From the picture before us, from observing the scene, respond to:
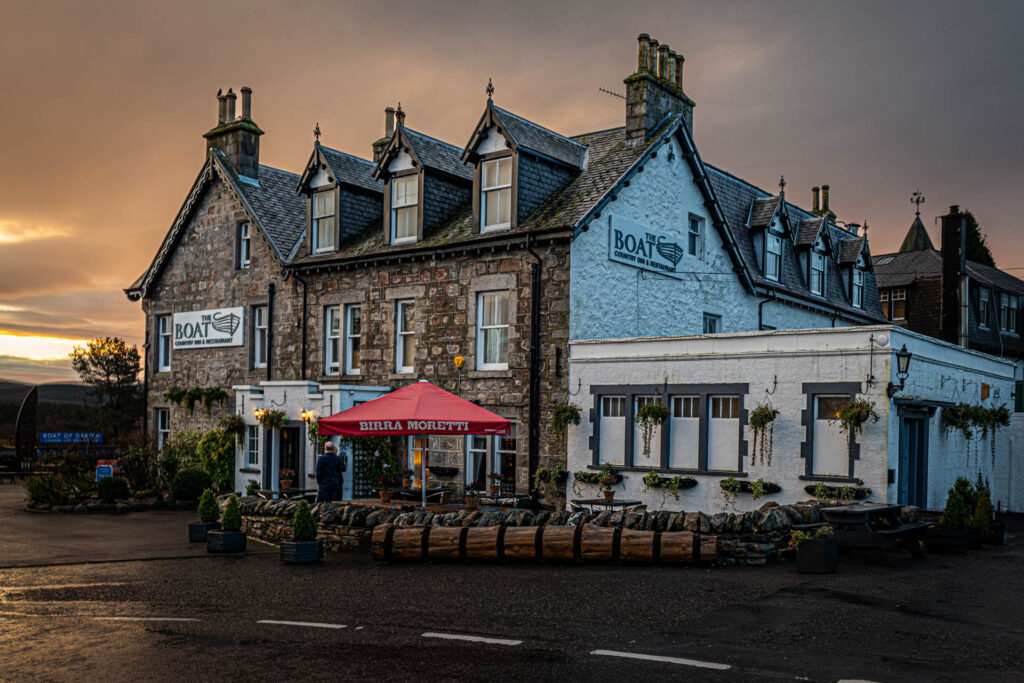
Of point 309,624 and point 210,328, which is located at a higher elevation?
point 210,328

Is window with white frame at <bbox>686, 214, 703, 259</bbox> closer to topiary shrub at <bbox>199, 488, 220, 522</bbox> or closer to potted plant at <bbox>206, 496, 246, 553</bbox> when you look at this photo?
topiary shrub at <bbox>199, 488, 220, 522</bbox>

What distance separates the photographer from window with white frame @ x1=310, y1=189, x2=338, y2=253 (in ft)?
88.4

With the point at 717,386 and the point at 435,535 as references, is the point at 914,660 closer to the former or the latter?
the point at 435,535

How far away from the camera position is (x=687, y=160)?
2528cm

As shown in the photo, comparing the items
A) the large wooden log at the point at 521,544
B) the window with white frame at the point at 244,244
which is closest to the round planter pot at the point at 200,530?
the large wooden log at the point at 521,544

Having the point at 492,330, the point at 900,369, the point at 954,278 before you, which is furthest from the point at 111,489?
the point at 954,278

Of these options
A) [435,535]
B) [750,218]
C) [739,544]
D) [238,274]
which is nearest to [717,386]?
[739,544]

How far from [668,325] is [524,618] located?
14876 millimetres

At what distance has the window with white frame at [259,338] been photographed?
28719 mm

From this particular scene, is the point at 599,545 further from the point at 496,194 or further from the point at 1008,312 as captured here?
the point at 1008,312

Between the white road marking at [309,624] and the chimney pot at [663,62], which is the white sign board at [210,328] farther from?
the white road marking at [309,624]

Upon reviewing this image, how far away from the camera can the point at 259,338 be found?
2878cm

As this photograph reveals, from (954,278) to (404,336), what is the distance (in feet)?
62.6

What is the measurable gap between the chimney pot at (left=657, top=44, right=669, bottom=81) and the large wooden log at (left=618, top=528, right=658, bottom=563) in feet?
48.9
